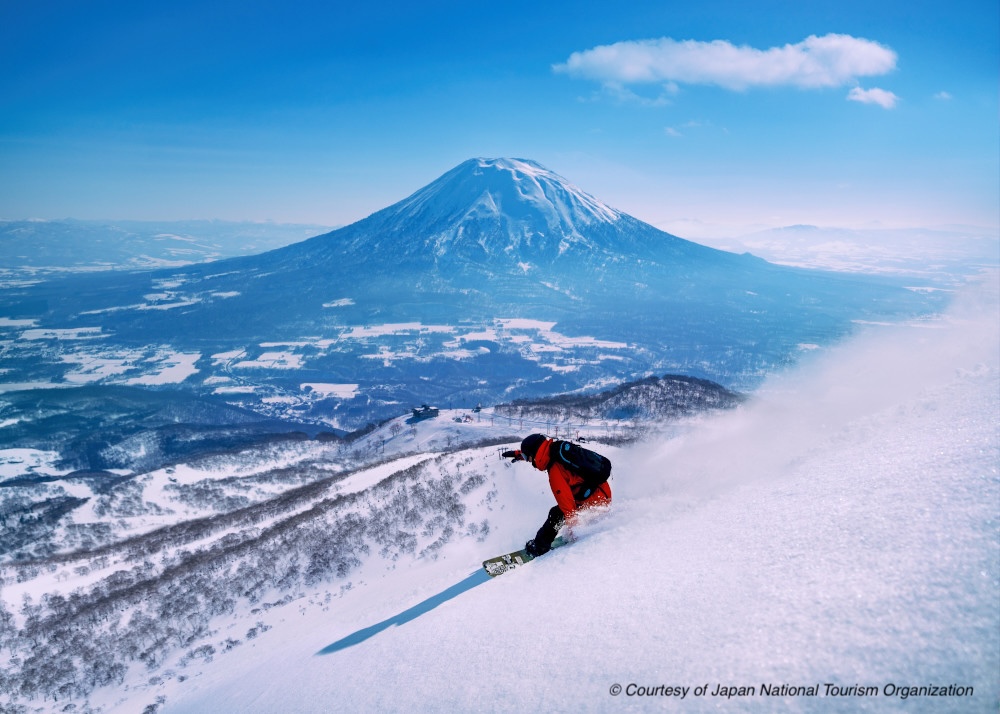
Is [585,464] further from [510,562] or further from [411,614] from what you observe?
[411,614]

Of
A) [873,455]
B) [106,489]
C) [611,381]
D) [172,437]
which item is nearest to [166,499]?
[106,489]

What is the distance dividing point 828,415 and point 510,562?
11.6 metres

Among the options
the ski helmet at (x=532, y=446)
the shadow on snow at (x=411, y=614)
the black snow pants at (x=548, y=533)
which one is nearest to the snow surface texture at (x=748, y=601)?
the shadow on snow at (x=411, y=614)

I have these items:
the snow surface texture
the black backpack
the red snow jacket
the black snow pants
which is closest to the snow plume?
the snow surface texture

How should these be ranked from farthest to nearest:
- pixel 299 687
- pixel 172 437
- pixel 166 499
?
pixel 172 437, pixel 166 499, pixel 299 687

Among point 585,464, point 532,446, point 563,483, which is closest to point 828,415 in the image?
point 585,464

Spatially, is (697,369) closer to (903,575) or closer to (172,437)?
(172,437)

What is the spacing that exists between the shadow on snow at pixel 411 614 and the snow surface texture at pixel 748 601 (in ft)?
0.39

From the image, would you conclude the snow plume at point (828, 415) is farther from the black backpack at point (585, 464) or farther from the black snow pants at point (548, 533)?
the black snow pants at point (548, 533)

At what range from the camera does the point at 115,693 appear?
72.9 feet

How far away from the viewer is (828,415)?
15625 mm

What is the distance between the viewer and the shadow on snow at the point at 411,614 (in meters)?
11.3

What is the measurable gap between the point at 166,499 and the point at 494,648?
236 ft

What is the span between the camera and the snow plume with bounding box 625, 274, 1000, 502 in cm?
1137
